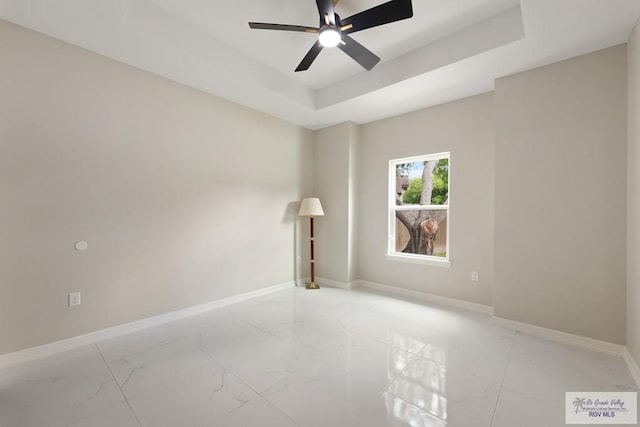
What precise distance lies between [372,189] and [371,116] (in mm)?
1119

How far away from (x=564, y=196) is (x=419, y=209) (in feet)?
5.29

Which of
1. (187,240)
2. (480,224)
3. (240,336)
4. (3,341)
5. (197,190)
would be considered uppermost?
(197,190)

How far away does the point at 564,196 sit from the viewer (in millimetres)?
2467

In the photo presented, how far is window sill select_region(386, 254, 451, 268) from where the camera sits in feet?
11.4

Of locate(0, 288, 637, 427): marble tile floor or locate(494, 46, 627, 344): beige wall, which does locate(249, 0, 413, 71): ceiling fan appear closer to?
locate(494, 46, 627, 344): beige wall

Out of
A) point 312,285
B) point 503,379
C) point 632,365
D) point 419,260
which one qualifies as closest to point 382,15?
point 503,379

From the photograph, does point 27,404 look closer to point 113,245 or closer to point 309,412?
point 113,245

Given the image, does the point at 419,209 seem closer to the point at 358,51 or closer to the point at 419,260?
the point at 419,260

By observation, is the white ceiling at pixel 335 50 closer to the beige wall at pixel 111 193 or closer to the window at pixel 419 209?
the beige wall at pixel 111 193

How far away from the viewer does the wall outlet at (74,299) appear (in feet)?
7.54

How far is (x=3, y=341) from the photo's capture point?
2.01 meters

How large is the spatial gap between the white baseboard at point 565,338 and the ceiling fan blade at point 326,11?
332 cm

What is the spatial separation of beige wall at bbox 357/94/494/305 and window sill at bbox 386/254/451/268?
6 cm

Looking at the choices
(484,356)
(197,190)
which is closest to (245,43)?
(197,190)
